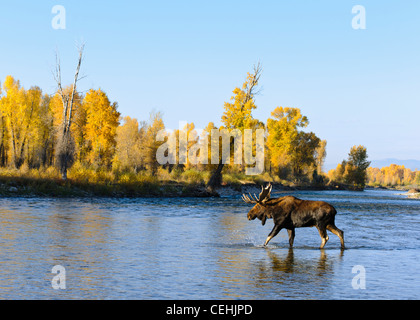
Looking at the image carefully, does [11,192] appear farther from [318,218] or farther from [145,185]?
[318,218]

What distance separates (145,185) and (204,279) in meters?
36.3

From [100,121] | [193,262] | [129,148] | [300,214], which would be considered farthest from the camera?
[129,148]

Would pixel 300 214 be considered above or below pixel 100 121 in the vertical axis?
below

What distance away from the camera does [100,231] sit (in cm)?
1834

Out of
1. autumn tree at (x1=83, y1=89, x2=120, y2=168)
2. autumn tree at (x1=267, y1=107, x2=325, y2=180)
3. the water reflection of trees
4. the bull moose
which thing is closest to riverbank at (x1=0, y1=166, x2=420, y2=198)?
autumn tree at (x1=83, y1=89, x2=120, y2=168)

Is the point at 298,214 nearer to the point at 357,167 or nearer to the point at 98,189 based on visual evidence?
the point at 98,189

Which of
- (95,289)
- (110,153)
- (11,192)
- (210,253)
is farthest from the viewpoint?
(110,153)

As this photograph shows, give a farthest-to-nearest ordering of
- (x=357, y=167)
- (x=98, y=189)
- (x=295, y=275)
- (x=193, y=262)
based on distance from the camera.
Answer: (x=357, y=167) < (x=98, y=189) < (x=193, y=262) < (x=295, y=275)

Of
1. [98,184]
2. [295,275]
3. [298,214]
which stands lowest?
[295,275]

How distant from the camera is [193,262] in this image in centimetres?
Result: 1238

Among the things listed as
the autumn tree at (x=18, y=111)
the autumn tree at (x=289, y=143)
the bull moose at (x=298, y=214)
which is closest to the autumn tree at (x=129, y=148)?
the autumn tree at (x=18, y=111)

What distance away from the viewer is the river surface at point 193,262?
9297mm

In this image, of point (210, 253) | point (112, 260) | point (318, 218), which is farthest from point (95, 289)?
point (318, 218)

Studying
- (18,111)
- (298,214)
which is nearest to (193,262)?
(298,214)
